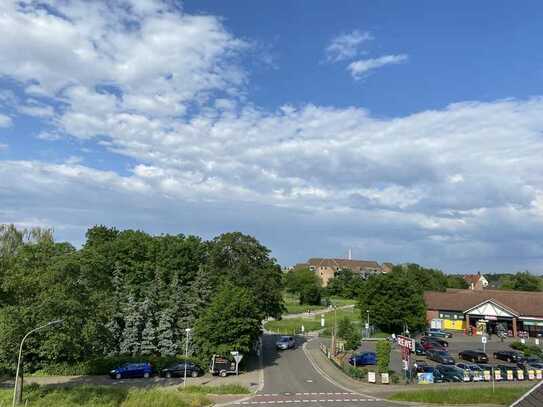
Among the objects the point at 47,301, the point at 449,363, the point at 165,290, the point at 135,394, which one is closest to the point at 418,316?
the point at 449,363

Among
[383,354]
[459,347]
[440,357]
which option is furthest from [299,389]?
[459,347]

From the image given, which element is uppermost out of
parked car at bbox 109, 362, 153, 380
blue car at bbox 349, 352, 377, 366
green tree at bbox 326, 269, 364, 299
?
green tree at bbox 326, 269, 364, 299

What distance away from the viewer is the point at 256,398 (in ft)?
114

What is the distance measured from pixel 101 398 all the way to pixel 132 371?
11.9 m

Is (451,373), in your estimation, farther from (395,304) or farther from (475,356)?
Answer: (395,304)

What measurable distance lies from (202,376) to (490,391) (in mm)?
23342

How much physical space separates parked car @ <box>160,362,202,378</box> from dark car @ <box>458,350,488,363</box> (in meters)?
28.0

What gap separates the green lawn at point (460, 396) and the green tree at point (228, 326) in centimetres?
1495

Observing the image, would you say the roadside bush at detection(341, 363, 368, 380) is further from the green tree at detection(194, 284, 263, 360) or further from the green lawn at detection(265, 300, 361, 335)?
the green lawn at detection(265, 300, 361, 335)

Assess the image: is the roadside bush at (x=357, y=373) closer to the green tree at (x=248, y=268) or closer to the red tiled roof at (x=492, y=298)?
the green tree at (x=248, y=268)

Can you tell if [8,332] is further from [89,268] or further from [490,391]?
[490,391]

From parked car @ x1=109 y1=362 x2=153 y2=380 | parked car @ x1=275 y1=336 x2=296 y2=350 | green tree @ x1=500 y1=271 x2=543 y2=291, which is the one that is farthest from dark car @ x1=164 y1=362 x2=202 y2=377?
green tree @ x1=500 y1=271 x2=543 y2=291

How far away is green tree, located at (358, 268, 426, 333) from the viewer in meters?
67.3

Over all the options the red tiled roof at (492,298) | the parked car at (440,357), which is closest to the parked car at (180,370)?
the parked car at (440,357)
